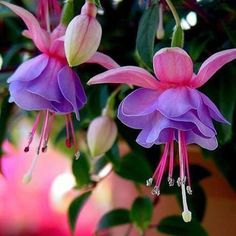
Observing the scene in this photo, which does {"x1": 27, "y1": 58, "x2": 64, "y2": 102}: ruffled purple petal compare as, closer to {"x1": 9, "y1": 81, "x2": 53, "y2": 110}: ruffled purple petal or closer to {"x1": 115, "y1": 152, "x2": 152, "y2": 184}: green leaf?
{"x1": 9, "y1": 81, "x2": 53, "y2": 110}: ruffled purple petal

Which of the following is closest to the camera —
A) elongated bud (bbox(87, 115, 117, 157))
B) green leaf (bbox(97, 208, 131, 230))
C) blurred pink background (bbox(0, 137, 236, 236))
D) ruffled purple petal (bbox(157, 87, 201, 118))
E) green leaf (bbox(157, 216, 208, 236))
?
ruffled purple petal (bbox(157, 87, 201, 118))

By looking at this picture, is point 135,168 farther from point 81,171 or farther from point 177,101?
point 177,101

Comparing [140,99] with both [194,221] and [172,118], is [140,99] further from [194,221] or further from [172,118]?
[194,221]

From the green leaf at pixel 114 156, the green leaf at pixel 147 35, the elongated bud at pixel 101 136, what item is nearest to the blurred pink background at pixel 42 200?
the green leaf at pixel 114 156

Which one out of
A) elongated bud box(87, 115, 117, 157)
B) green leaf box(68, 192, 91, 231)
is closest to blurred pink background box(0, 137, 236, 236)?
green leaf box(68, 192, 91, 231)

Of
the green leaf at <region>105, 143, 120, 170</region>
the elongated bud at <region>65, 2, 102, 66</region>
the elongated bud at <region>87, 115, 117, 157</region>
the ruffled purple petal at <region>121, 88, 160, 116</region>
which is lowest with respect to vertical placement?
the green leaf at <region>105, 143, 120, 170</region>

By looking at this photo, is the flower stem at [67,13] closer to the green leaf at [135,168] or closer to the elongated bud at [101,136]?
the elongated bud at [101,136]

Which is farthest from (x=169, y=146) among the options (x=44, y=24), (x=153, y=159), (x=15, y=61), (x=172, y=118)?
(x=15, y=61)
